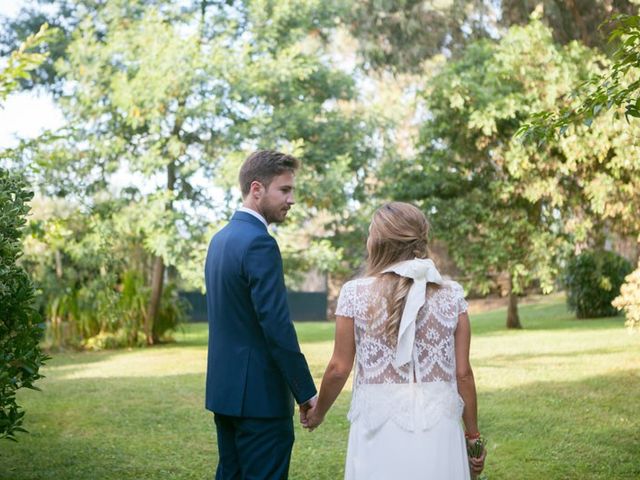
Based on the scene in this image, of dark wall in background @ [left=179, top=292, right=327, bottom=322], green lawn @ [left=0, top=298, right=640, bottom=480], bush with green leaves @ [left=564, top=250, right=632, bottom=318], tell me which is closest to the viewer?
green lawn @ [left=0, top=298, right=640, bottom=480]

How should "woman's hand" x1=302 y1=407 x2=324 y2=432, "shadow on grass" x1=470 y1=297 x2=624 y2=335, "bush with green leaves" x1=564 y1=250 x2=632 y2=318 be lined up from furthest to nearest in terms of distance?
"bush with green leaves" x1=564 y1=250 x2=632 y2=318 < "shadow on grass" x1=470 y1=297 x2=624 y2=335 < "woman's hand" x1=302 y1=407 x2=324 y2=432

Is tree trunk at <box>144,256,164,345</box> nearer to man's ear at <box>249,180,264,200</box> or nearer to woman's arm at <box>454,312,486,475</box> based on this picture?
man's ear at <box>249,180,264,200</box>

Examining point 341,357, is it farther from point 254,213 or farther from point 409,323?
point 254,213

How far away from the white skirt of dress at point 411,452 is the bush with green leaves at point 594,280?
59.8ft

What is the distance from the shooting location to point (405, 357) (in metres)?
3.27

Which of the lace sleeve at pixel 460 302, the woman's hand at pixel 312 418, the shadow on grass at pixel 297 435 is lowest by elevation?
the shadow on grass at pixel 297 435

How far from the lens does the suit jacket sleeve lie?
358 centimetres

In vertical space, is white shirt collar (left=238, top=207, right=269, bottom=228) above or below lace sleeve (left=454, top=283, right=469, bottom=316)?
above

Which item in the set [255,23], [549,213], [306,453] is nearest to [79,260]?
[255,23]

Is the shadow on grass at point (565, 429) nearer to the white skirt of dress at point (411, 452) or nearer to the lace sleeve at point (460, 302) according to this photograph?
the white skirt of dress at point (411, 452)

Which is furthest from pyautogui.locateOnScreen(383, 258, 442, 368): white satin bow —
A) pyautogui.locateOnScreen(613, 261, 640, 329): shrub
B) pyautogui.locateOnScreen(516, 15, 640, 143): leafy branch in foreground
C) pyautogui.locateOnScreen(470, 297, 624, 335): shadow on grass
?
pyautogui.locateOnScreen(470, 297, 624, 335): shadow on grass

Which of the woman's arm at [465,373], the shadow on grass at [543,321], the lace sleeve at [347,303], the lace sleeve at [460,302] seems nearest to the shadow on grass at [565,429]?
the woman's arm at [465,373]

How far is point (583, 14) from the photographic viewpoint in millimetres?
19875

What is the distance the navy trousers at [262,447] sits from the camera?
3.64 meters
